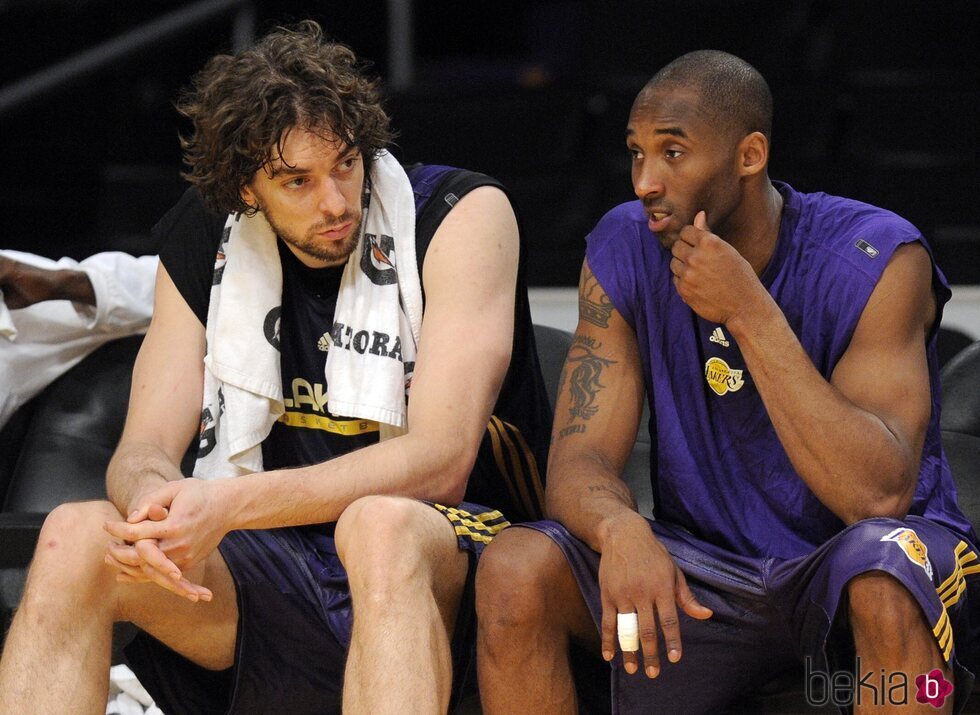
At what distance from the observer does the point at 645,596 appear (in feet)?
6.72

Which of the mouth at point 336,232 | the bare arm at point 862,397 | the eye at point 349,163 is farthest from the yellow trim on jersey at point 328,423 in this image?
the bare arm at point 862,397

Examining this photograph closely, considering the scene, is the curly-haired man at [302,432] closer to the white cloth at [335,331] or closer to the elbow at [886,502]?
the white cloth at [335,331]

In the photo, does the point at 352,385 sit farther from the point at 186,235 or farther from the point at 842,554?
the point at 842,554

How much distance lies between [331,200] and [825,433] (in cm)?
88

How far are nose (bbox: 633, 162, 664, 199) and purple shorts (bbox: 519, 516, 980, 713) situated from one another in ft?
1.74

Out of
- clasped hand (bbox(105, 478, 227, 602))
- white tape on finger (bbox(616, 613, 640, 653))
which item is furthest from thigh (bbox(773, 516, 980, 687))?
clasped hand (bbox(105, 478, 227, 602))

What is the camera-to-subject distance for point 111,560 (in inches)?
82.6

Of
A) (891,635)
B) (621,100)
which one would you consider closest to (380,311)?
(891,635)

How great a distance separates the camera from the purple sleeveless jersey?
2248 mm

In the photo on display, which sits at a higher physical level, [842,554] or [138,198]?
[138,198]

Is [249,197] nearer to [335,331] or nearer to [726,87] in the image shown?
[335,331]

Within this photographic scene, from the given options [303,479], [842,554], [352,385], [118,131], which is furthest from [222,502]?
[118,131]

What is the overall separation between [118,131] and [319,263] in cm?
191

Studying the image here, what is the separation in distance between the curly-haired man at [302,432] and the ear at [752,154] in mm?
427
